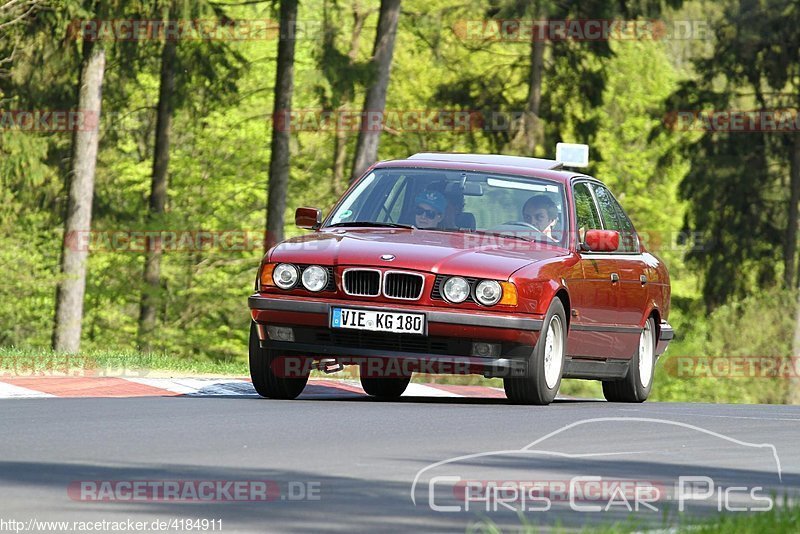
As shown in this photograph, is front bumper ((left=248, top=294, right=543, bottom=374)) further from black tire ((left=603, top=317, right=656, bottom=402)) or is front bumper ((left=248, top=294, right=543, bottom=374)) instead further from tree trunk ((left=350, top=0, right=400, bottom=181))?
tree trunk ((left=350, top=0, right=400, bottom=181))

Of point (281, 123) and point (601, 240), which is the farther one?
point (281, 123)

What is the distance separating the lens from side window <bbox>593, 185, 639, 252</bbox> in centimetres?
1384

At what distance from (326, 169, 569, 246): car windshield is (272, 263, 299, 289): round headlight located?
3.89 feet

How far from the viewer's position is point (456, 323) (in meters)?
11.0

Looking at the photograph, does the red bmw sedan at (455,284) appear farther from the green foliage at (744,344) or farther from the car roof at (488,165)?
the green foliage at (744,344)

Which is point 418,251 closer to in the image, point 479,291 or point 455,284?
point 455,284

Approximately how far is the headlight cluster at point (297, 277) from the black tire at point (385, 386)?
2.67 metres

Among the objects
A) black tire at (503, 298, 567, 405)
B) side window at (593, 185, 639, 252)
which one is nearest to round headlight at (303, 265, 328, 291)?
black tire at (503, 298, 567, 405)

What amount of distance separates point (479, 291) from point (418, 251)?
54cm

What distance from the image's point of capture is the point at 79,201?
29281 millimetres

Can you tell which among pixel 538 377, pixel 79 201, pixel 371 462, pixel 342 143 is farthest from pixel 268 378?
pixel 342 143

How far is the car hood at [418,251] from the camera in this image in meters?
11.1

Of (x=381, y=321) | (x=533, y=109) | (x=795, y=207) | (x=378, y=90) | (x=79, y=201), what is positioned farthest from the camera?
(x=795, y=207)

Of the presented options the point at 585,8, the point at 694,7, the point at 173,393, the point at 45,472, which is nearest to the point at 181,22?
the point at 585,8
